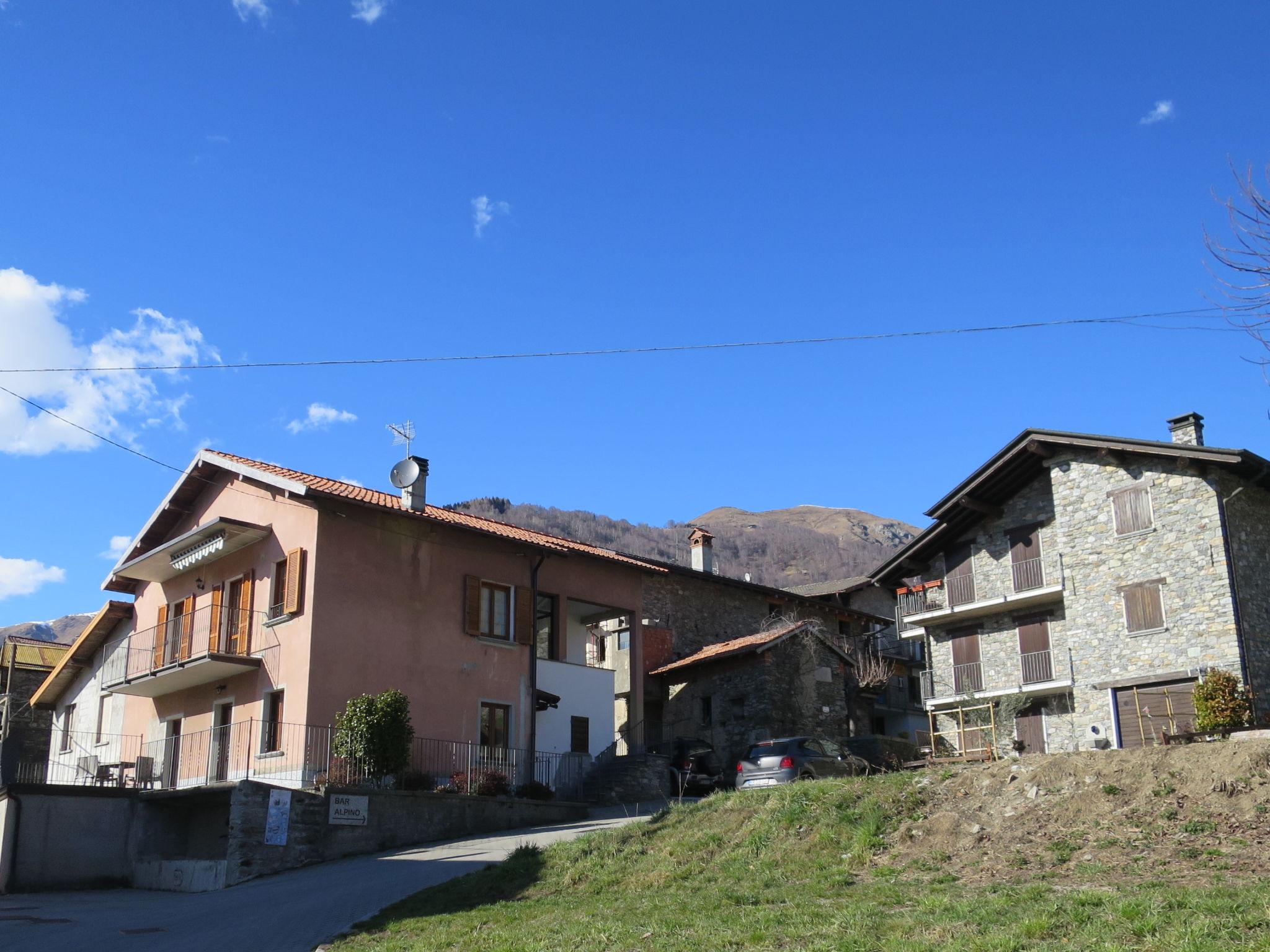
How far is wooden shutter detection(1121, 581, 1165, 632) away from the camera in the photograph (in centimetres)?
2942

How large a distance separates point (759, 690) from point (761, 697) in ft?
0.63

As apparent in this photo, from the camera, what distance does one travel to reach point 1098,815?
42.3 feet

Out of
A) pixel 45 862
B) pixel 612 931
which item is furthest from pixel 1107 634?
pixel 45 862

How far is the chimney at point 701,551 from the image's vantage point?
1629 inches

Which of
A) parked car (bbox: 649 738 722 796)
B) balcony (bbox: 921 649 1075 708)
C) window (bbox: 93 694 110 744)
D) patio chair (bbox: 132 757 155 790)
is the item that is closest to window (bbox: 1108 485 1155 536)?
balcony (bbox: 921 649 1075 708)

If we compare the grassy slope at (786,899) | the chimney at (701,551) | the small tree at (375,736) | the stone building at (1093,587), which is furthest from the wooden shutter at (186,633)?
the stone building at (1093,587)

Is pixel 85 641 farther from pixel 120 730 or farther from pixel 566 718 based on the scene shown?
pixel 566 718

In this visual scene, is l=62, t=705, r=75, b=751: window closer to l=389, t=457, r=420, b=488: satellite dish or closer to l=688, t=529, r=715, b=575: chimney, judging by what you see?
l=389, t=457, r=420, b=488: satellite dish

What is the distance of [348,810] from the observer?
67.6 feet

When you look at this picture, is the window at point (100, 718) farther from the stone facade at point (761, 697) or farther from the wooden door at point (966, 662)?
the wooden door at point (966, 662)

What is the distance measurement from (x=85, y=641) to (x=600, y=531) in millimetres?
121970

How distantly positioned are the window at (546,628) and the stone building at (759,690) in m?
4.92

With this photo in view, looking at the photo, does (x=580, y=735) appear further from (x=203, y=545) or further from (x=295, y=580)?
(x=203, y=545)

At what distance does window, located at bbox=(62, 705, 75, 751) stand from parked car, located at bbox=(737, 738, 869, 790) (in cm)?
2442
